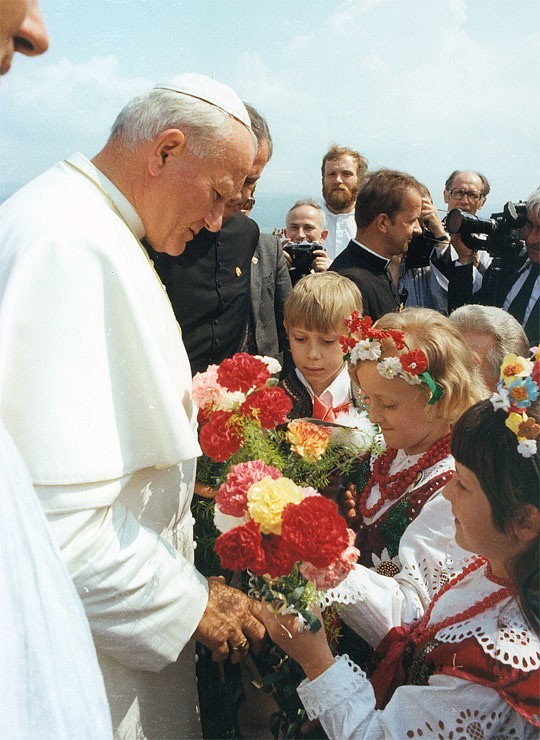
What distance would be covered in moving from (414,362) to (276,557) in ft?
2.80

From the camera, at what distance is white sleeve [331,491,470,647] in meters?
1.99

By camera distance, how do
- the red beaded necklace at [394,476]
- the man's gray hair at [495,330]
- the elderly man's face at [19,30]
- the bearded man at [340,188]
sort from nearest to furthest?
the elderly man's face at [19,30], the red beaded necklace at [394,476], the man's gray hair at [495,330], the bearded man at [340,188]

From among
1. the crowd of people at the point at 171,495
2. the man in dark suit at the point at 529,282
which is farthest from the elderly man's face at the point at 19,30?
the man in dark suit at the point at 529,282

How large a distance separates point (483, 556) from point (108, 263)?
1.20m

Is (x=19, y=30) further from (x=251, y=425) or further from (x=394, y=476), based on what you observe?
(x=394, y=476)

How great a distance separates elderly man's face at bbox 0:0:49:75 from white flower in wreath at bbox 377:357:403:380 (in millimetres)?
1317

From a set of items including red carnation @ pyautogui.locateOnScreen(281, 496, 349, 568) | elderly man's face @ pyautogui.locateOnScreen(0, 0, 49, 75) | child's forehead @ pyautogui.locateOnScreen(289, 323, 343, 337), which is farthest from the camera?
child's forehead @ pyautogui.locateOnScreen(289, 323, 343, 337)

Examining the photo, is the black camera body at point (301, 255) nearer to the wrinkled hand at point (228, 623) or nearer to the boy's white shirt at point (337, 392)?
the boy's white shirt at point (337, 392)

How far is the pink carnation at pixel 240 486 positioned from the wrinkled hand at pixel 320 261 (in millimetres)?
2877

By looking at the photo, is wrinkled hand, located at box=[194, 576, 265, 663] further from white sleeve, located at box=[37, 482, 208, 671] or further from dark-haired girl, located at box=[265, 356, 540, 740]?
dark-haired girl, located at box=[265, 356, 540, 740]

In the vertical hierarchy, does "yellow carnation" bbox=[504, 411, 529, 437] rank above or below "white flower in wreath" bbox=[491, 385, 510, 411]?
below

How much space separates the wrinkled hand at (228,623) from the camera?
1994 millimetres

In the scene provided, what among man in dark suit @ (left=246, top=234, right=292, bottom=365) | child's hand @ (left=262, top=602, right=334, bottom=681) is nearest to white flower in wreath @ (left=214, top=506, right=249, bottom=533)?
child's hand @ (left=262, top=602, right=334, bottom=681)

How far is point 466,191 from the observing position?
513 centimetres
